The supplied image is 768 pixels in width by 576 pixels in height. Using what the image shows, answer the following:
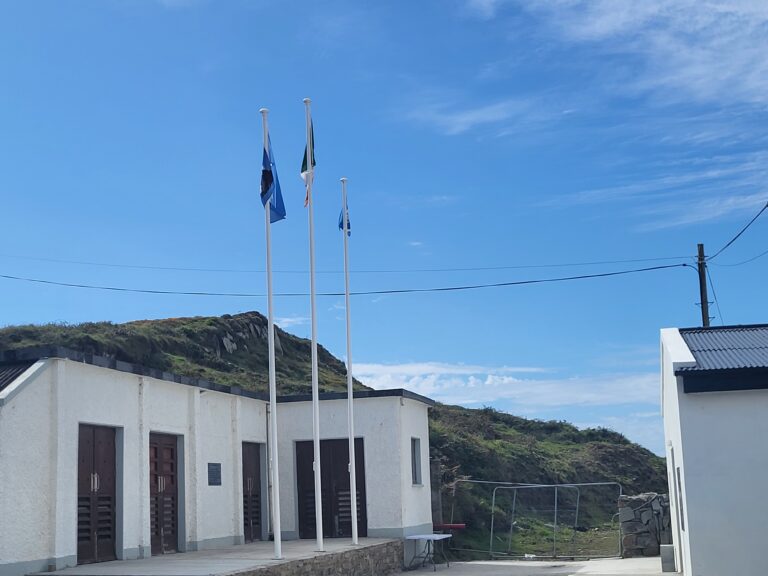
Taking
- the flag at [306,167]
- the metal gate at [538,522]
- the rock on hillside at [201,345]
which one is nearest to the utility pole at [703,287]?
the metal gate at [538,522]

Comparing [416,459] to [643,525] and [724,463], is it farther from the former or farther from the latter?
[724,463]

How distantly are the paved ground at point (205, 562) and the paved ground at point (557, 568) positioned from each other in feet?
10.1

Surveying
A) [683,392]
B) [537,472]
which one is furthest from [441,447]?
[683,392]

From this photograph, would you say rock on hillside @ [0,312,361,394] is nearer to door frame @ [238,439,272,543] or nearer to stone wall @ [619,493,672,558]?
door frame @ [238,439,272,543]

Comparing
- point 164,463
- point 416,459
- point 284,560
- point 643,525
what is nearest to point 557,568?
point 643,525

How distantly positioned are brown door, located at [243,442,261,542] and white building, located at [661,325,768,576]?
11118mm

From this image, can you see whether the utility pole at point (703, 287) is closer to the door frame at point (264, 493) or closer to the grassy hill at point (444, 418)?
the grassy hill at point (444, 418)

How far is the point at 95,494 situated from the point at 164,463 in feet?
8.35

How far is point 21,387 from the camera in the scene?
1378cm

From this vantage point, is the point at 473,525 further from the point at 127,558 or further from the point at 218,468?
the point at 127,558

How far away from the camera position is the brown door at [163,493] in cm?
1789

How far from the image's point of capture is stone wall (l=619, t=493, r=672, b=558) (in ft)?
77.4

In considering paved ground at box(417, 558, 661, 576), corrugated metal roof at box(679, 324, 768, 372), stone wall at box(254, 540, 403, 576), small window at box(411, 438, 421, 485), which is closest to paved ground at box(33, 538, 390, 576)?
stone wall at box(254, 540, 403, 576)

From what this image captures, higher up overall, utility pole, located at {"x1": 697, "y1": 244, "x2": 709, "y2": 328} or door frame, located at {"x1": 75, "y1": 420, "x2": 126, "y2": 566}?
utility pole, located at {"x1": 697, "y1": 244, "x2": 709, "y2": 328}
